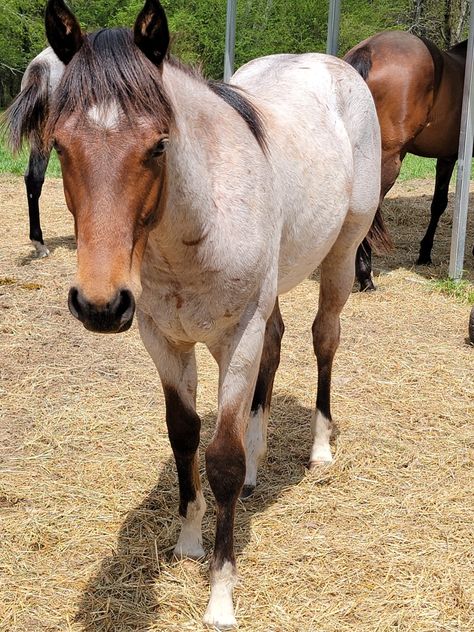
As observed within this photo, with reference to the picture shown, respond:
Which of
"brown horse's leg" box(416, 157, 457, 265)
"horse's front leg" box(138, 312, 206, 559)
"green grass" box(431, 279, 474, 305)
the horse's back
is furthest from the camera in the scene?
"brown horse's leg" box(416, 157, 457, 265)

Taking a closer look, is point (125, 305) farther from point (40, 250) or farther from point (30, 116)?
point (40, 250)

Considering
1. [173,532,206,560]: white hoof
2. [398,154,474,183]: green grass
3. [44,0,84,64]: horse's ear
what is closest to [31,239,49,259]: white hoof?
[173,532,206,560]: white hoof

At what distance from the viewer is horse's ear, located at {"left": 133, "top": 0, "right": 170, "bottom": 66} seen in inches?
64.8

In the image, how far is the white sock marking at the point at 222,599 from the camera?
2262 mm

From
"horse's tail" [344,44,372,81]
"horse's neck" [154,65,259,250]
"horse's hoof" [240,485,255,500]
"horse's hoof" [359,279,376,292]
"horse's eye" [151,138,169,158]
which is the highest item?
"horse's eye" [151,138,169,158]

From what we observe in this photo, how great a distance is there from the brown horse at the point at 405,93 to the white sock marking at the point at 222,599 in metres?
4.02

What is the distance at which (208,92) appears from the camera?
2.20m

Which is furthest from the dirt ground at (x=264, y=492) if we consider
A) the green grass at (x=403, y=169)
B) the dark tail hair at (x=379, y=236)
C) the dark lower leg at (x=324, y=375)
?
the green grass at (x=403, y=169)

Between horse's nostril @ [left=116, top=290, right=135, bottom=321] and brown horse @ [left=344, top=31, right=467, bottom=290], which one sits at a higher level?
horse's nostril @ [left=116, top=290, right=135, bottom=321]

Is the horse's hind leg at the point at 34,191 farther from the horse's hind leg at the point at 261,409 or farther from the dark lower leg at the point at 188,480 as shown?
the dark lower leg at the point at 188,480

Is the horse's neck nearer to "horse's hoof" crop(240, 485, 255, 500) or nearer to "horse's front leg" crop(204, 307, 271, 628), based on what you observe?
"horse's front leg" crop(204, 307, 271, 628)

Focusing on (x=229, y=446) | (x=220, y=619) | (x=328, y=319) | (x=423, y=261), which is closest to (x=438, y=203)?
(x=423, y=261)

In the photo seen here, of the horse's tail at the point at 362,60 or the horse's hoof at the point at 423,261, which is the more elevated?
the horse's tail at the point at 362,60

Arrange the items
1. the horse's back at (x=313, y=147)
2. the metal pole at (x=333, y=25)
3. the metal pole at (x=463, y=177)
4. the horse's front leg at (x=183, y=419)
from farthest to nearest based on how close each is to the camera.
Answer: the metal pole at (x=333, y=25) < the metal pole at (x=463, y=177) < the horse's back at (x=313, y=147) < the horse's front leg at (x=183, y=419)
